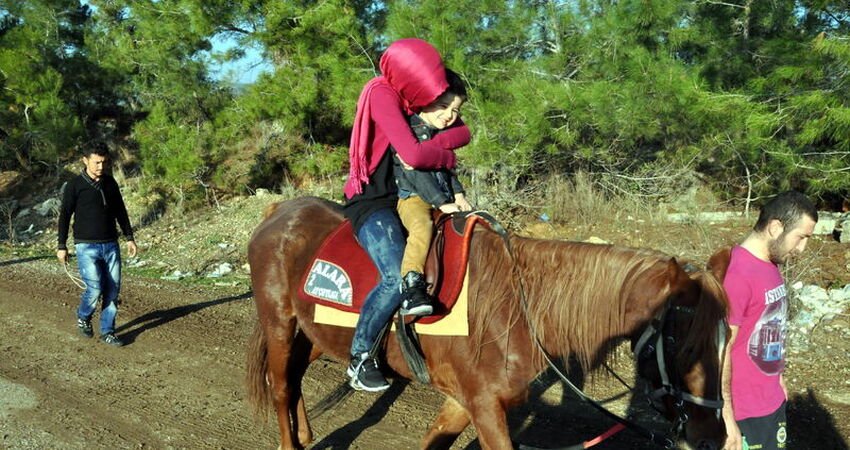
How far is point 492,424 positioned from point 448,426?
0.56 metres

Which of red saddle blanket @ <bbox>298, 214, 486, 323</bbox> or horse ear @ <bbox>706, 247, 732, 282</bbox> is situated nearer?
horse ear @ <bbox>706, 247, 732, 282</bbox>

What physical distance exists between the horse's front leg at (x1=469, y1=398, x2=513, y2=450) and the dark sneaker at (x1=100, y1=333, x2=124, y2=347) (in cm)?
480

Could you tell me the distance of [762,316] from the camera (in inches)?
122

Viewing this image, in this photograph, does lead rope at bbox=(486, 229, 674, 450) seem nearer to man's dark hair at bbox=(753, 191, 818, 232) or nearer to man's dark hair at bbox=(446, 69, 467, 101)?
man's dark hair at bbox=(446, 69, 467, 101)

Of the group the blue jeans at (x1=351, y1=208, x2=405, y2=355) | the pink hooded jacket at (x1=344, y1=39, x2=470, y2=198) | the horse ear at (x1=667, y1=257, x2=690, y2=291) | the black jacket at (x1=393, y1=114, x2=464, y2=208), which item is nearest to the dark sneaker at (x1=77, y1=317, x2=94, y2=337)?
the blue jeans at (x1=351, y1=208, x2=405, y2=355)

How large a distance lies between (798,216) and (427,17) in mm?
7135

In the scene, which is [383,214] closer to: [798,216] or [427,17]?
[798,216]

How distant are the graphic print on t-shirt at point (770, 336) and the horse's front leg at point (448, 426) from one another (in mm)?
1614

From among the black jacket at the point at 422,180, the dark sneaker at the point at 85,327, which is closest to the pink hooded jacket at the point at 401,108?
the black jacket at the point at 422,180

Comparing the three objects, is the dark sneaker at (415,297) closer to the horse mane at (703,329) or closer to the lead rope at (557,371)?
the lead rope at (557,371)

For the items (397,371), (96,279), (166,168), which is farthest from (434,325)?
(166,168)

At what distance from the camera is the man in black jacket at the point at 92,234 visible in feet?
22.9

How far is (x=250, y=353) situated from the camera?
498 cm

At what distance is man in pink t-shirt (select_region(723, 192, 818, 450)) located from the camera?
9.96 feet
